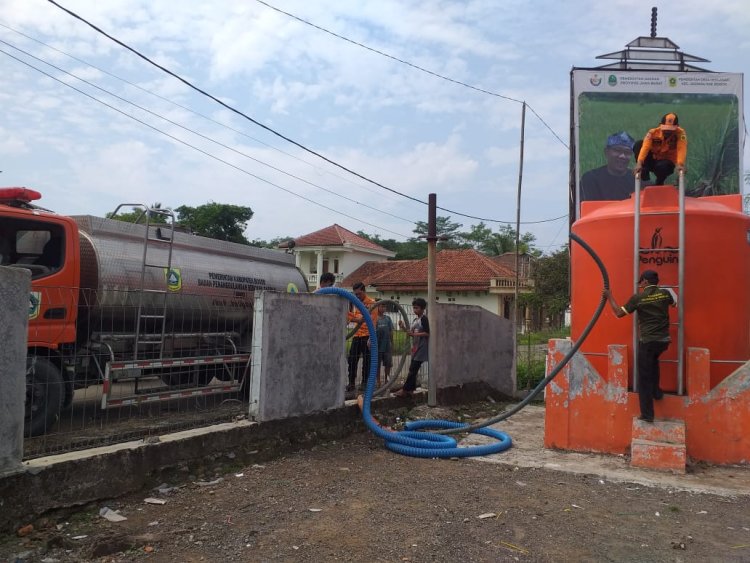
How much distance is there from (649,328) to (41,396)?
20.1 feet

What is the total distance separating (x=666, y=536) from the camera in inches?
171

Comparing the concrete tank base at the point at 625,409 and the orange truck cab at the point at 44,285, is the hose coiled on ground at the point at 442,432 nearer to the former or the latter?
the concrete tank base at the point at 625,409

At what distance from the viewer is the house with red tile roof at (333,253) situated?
39875mm

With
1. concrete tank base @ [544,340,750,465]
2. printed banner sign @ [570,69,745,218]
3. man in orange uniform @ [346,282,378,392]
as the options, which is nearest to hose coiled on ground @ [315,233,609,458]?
concrete tank base @ [544,340,750,465]

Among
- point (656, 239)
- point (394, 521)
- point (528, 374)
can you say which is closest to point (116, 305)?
Answer: point (394, 521)

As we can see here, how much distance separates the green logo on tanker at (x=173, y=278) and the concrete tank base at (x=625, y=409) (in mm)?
4864

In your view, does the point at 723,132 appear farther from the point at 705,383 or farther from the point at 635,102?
the point at 705,383

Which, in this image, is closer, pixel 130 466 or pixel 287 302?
pixel 130 466

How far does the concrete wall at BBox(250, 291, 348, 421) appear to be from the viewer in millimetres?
6184

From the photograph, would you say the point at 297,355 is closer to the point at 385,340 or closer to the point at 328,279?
the point at 328,279

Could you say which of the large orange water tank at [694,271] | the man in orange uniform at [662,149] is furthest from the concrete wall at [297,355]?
the man in orange uniform at [662,149]

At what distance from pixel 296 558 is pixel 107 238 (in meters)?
4.92

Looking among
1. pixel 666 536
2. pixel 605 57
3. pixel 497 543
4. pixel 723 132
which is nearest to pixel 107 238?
pixel 497 543

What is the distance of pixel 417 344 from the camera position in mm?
9070
